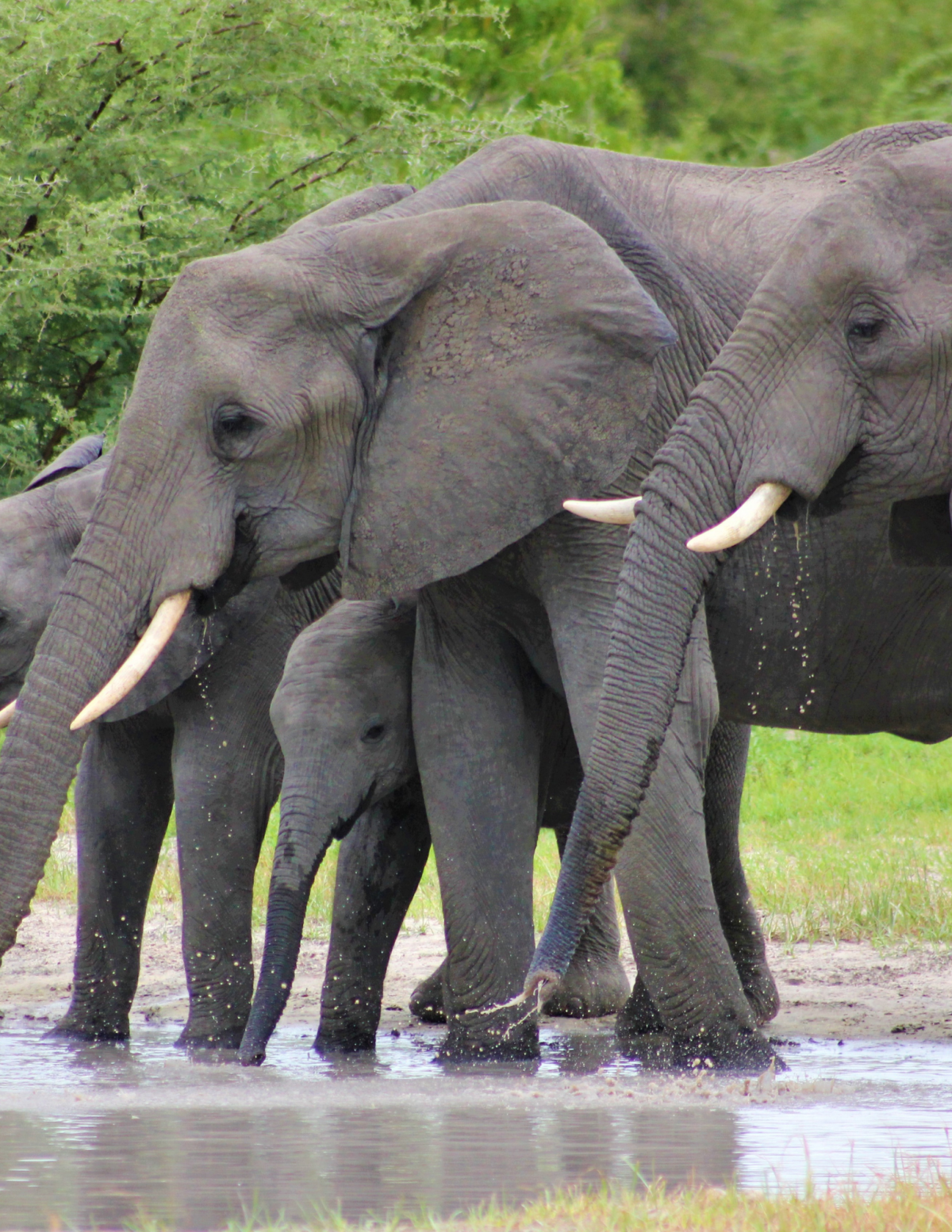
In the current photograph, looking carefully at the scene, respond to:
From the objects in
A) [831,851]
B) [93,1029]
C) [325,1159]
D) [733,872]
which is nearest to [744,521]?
[325,1159]

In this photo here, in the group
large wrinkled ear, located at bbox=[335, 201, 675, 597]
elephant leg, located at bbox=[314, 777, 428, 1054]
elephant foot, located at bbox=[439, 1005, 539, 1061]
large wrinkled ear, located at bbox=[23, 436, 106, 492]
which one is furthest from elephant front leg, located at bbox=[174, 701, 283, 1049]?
large wrinkled ear, located at bbox=[23, 436, 106, 492]

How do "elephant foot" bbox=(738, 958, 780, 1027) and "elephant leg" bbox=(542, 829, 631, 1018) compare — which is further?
"elephant leg" bbox=(542, 829, 631, 1018)

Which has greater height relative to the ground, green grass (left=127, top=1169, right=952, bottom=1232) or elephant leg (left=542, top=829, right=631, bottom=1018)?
elephant leg (left=542, top=829, right=631, bottom=1018)

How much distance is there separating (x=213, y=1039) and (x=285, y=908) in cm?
91

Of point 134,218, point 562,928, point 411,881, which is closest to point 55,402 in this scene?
point 134,218

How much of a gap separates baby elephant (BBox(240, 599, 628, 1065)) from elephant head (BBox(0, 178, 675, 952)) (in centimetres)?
58

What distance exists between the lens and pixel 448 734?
6828 millimetres

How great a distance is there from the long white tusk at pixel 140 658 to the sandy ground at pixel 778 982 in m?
2.55

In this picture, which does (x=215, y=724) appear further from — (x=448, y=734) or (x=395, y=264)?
(x=395, y=264)

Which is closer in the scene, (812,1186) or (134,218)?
(812,1186)

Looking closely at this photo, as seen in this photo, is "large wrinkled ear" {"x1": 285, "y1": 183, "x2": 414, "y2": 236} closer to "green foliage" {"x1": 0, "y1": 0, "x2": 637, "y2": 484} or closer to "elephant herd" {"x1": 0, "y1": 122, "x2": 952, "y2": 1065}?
"elephant herd" {"x1": 0, "y1": 122, "x2": 952, "y2": 1065}

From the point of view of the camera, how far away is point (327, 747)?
695 centimetres

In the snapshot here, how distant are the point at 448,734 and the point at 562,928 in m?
1.45

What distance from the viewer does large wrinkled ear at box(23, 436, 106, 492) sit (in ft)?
28.4
